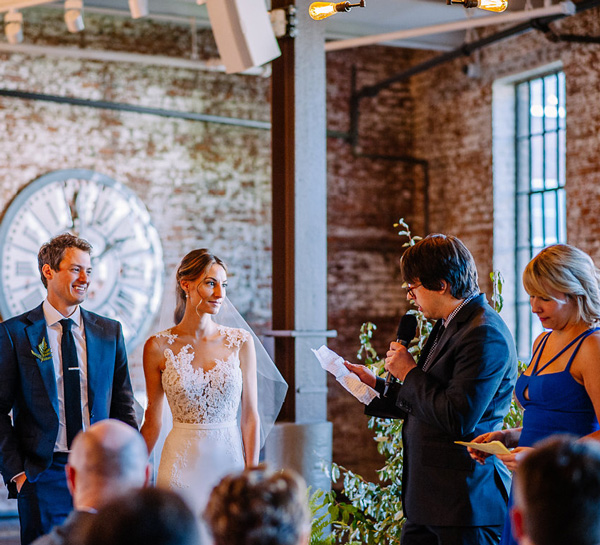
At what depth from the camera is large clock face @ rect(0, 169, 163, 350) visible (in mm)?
7156

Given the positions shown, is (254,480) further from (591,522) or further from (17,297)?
(17,297)

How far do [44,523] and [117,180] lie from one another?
4887mm

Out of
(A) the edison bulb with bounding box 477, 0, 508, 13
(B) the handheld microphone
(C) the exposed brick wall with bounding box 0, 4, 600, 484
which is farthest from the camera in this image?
(C) the exposed brick wall with bounding box 0, 4, 600, 484

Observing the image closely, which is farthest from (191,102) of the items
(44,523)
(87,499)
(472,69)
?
(87,499)

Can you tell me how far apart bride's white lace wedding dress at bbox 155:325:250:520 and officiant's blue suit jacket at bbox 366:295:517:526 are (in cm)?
105

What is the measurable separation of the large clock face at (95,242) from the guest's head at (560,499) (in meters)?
Result: 6.23

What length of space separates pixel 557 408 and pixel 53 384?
1.86m

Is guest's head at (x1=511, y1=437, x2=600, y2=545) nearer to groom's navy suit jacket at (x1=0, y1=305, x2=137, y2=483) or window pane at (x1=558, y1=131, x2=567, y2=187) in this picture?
groom's navy suit jacket at (x1=0, y1=305, x2=137, y2=483)

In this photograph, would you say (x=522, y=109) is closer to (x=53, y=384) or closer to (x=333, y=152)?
(x=333, y=152)

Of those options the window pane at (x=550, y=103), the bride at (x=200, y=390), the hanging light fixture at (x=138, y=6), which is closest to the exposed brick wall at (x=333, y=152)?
the window pane at (x=550, y=103)

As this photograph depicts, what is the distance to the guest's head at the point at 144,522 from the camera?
128cm

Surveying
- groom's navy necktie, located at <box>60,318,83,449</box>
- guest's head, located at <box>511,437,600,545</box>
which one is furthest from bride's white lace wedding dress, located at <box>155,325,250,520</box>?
guest's head, located at <box>511,437,600,545</box>

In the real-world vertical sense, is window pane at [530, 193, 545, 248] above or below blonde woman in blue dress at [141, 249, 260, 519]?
above

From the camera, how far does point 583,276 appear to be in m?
2.68
